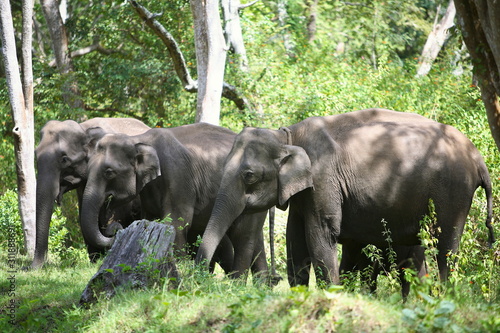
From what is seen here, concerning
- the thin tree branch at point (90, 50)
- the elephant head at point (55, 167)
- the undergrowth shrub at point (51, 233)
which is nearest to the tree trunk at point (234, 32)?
the thin tree branch at point (90, 50)

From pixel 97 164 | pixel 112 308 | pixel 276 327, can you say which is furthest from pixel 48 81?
pixel 276 327

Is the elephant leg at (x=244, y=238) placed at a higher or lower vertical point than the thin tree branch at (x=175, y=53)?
lower

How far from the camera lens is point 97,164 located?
966 centimetres

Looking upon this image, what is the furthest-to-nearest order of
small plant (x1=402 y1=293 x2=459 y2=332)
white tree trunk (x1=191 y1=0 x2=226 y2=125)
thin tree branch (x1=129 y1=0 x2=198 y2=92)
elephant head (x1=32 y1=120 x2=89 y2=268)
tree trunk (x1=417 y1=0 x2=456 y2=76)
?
tree trunk (x1=417 y1=0 x2=456 y2=76)
thin tree branch (x1=129 y1=0 x2=198 y2=92)
white tree trunk (x1=191 y1=0 x2=226 y2=125)
elephant head (x1=32 y1=120 x2=89 y2=268)
small plant (x1=402 y1=293 x2=459 y2=332)

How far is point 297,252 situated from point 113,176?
8.49 ft

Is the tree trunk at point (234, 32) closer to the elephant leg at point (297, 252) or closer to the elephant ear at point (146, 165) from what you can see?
the elephant ear at point (146, 165)

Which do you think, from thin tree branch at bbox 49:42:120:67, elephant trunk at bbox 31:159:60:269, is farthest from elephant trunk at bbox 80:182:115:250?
thin tree branch at bbox 49:42:120:67

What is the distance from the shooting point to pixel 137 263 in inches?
283

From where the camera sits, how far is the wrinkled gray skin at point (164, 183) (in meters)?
9.50

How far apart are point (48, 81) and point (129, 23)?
11.1 ft

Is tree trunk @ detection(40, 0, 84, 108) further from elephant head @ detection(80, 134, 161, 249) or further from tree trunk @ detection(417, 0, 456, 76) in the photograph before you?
tree trunk @ detection(417, 0, 456, 76)

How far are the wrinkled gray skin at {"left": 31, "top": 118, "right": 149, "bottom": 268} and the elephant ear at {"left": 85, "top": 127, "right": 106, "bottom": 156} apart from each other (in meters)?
0.01

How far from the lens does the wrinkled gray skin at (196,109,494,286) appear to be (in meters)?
8.00

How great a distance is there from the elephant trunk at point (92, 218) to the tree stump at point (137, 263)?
6.72 feet
